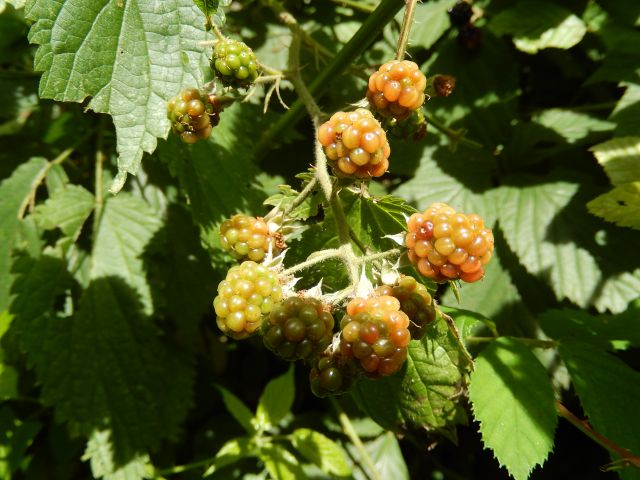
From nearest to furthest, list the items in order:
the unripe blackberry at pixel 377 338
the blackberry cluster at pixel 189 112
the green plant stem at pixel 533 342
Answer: the unripe blackberry at pixel 377 338 < the blackberry cluster at pixel 189 112 < the green plant stem at pixel 533 342

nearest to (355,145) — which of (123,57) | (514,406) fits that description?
(123,57)

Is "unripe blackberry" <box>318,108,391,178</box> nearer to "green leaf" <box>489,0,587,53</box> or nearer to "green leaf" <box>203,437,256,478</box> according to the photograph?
"green leaf" <box>203,437,256,478</box>

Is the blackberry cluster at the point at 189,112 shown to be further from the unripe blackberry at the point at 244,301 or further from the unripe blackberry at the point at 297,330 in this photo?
the unripe blackberry at the point at 297,330

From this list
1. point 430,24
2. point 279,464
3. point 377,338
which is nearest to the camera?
point 377,338

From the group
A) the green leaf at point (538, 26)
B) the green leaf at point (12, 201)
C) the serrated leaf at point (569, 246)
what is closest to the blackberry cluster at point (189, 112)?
the green leaf at point (12, 201)

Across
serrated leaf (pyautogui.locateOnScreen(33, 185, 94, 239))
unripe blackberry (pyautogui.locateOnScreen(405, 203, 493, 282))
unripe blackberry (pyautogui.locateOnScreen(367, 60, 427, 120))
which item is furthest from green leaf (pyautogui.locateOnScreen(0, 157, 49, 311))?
unripe blackberry (pyautogui.locateOnScreen(405, 203, 493, 282))

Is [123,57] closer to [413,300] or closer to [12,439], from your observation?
[413,300]

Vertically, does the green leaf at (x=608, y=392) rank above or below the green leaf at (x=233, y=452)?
above
